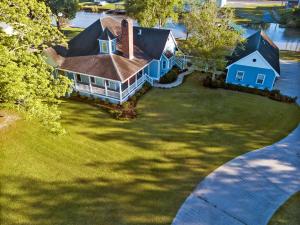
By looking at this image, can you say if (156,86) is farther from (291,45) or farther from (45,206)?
(291,45)

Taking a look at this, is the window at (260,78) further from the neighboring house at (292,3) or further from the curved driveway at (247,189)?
the neighboring house at (292,3)

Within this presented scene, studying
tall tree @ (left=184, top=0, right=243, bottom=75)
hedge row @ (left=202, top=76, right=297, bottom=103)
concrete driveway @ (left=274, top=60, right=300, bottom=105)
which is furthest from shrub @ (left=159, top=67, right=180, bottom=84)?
concrete driveway @ (left=274, top=60, right=300, bottom=105)

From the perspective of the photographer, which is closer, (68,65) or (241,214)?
(241,214)

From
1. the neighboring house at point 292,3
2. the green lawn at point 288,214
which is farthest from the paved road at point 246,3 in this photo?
the green lawn at point 288,214

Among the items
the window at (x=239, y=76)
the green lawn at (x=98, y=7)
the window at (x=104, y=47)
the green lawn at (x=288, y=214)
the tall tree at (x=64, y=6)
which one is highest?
the tall tree at (x=64, y=6)

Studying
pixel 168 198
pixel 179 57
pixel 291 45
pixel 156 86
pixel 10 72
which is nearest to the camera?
pixel 10 72

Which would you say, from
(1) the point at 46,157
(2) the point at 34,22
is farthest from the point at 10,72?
(1) the point at 46,157
